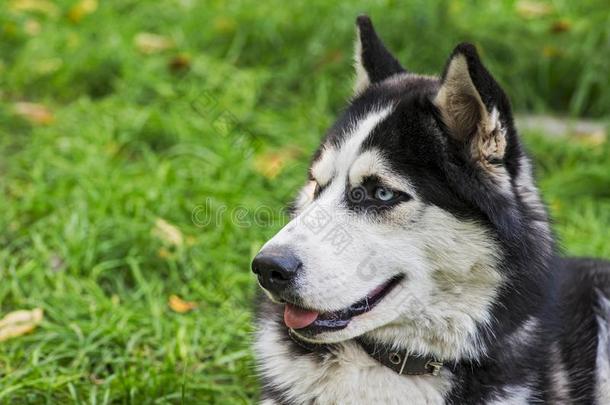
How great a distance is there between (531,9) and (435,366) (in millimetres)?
Result: 5344

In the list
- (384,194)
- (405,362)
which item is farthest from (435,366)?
(384,194)

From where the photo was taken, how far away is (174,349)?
384 centimetres

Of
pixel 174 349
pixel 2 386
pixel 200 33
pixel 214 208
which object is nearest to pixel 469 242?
pixel 174 349

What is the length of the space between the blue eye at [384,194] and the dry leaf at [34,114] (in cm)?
364

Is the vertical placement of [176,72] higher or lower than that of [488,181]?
lower

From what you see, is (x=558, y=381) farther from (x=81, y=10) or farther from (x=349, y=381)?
(x=81, y=10)

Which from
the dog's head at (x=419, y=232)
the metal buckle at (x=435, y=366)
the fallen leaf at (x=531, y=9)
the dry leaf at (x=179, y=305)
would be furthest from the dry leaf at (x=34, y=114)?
the fallen leaf at (x=531, y=9)

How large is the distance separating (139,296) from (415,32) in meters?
3.56

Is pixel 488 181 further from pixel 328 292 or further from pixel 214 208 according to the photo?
pixel 214 208

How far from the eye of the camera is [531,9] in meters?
7.54

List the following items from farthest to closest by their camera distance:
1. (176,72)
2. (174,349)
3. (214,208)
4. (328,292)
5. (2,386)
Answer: (176,72)
(214,208)
(174,349)
(2,386)
(328,292)

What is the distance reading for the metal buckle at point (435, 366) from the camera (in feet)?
9.68

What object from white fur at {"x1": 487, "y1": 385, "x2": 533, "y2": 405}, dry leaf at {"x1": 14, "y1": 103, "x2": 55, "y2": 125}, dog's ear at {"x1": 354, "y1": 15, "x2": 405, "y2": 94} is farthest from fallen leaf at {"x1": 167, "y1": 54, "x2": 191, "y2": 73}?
white fur at {"x1": 487, "y1": 385, "x2": 533, "y2": 405}

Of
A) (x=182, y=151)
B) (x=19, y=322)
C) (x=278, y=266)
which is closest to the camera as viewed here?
(x=278, y=266)
